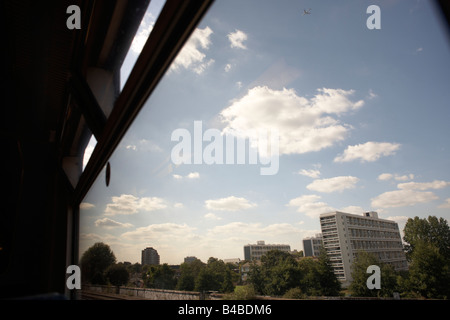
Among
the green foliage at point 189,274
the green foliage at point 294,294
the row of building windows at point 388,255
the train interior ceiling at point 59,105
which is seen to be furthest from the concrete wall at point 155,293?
the row of building windows at point 388,255

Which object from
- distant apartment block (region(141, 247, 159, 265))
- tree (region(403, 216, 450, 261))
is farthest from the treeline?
distant apartment block (region(141, 247, 159, 265))

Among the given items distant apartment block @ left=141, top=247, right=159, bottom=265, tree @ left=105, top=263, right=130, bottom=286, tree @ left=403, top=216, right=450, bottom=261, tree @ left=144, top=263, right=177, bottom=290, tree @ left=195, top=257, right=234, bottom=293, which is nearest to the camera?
tree @ left=403, top=216, right=450, bottom=261

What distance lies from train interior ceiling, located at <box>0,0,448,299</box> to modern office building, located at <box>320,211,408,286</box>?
0.33 m

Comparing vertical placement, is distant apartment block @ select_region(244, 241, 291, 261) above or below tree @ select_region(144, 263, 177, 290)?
above

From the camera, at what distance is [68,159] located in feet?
9.48

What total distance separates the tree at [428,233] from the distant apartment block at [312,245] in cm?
16

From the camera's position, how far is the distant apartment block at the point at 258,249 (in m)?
0.61

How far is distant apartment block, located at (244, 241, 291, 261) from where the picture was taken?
61cm

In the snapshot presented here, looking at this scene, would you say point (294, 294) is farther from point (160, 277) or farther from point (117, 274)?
point (117, 274)

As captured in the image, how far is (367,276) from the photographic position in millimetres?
432

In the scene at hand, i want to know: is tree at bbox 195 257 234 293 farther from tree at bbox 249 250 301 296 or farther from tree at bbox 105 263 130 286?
tree at bbox 105 263 130 286

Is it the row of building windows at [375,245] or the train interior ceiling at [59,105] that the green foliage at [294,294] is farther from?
the train interior ceiling at [59,105]

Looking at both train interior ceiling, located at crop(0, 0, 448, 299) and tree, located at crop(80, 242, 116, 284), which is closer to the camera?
train interior ceiling, located at crop(0, 0, 448, 299)
